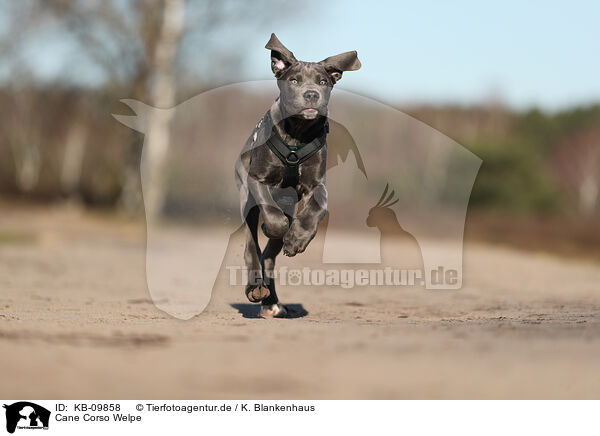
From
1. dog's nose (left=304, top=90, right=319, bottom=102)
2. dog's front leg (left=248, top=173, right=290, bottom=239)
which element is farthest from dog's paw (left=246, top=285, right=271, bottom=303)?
dog's nose (left=304, top=90, right=319, bottom=102)

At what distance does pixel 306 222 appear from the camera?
193 inches

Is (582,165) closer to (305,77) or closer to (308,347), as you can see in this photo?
(305,77)

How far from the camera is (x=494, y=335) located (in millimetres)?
4418

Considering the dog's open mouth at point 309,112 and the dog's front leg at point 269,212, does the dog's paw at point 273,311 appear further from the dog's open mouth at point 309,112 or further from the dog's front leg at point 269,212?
the dog's open mouth at point 309,112

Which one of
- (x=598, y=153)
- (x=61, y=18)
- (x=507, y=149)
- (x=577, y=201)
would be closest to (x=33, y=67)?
(x=61, y=18)

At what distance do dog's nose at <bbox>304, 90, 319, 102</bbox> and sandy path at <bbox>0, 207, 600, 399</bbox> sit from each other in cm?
167

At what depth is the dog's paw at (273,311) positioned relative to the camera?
557 centimetres

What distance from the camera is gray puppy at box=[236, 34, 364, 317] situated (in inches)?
189

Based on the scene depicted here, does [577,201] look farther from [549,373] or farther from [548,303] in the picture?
[549,373]

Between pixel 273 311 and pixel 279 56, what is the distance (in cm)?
214

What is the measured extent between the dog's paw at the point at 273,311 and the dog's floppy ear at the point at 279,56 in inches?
77.4
